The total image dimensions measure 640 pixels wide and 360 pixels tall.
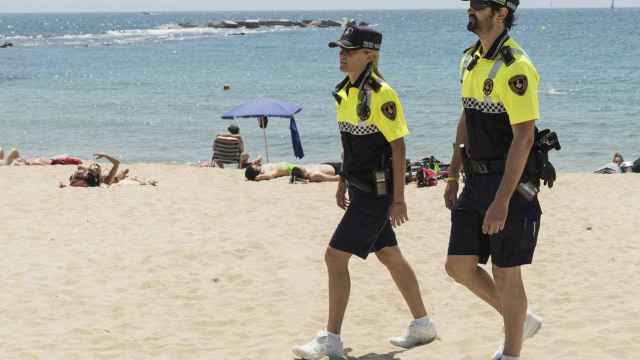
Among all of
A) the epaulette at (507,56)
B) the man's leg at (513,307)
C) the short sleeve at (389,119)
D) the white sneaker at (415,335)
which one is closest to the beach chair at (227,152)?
the white sneaker at (415,335)

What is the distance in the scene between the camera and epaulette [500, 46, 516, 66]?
4.45 meters

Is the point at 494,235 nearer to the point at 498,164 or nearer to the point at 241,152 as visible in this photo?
the point at 498,164

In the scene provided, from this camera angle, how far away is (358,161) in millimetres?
5426

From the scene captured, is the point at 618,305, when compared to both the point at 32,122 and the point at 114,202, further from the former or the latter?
the point at 32,122

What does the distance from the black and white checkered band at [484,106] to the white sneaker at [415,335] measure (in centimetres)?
166

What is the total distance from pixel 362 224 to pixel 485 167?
969 mm

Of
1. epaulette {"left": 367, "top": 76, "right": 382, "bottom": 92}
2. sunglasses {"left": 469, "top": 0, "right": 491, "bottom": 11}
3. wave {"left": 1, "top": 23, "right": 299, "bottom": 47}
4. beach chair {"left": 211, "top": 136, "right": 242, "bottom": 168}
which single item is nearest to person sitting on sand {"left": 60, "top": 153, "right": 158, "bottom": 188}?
beach chair {"left": 211, "top": 136, "right": 242, "bottom": 168}

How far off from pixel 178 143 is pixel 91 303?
1904cm

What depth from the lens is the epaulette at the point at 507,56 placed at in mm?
4453

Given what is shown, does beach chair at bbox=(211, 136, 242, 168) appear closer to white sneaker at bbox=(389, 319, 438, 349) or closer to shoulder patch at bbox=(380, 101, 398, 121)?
white sneaker at bbox=(389, 319, 438, 349)

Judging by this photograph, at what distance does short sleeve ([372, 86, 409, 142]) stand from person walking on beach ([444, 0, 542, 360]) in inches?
15.4

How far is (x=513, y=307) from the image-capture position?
4.79 m

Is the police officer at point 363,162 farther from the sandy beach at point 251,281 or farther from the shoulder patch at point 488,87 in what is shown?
the shoulder patch at point 488,87

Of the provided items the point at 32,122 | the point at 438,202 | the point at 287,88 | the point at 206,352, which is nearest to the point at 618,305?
the point at 206,352
